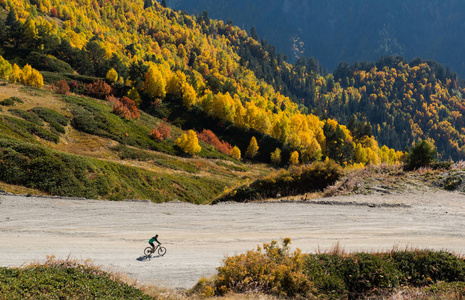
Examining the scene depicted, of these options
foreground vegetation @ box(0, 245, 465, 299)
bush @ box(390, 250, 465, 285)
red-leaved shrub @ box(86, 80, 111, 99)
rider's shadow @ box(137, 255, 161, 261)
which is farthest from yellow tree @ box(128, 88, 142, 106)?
bush @ box(390, 250, 465, 285)

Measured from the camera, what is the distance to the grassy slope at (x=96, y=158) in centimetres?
2745

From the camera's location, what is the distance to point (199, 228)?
16359mm

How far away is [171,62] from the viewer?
179 metres

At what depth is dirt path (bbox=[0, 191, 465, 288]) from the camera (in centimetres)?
1172

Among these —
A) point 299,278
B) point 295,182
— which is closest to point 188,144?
point 295,182

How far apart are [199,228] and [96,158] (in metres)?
32.3

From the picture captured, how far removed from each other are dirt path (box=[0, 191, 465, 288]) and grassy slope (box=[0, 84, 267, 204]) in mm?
8318

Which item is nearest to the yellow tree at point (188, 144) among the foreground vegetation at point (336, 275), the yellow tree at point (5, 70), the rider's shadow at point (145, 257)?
the yellow tree at point (5, 70)

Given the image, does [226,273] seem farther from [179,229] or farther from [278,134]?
[278,134]

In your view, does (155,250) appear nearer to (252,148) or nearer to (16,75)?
(252,148)

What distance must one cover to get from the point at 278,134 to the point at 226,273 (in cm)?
9930

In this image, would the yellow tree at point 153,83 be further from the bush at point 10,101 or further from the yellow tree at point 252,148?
the bush at point 10,101

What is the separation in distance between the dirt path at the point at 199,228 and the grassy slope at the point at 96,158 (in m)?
8.32

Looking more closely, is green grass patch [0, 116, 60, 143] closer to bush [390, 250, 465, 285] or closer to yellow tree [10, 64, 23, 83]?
yellow tree [10, 64, 23, 83]
